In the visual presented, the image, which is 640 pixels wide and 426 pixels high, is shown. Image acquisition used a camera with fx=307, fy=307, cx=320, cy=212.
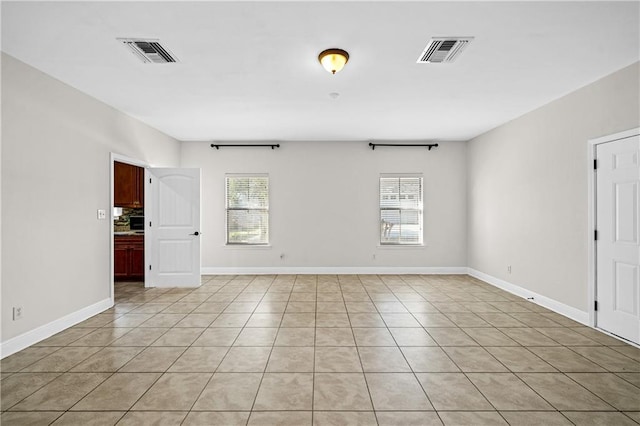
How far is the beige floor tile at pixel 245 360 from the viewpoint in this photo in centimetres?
269

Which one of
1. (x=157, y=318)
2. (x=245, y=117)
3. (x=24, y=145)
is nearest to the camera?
(x=24, y=145)

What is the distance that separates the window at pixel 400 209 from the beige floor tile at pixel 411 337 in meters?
3.26

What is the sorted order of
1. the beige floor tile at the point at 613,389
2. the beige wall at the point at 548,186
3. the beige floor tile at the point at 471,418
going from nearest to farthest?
the beige floor tile at the point at 471,418 → the beige floor tile at the point at 613,389 → the beige wall at the point at 548,186

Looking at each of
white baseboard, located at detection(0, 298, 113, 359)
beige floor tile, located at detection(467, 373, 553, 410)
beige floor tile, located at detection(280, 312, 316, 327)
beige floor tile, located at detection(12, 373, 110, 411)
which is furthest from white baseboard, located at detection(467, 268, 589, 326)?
white baseboard, located at detection(0, 298, 113, 359)

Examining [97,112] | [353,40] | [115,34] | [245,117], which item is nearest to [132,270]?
[97,112]

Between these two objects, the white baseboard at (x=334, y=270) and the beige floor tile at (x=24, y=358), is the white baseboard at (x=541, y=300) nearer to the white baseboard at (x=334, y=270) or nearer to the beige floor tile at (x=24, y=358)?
the white baseboard at (x=334, y=270)

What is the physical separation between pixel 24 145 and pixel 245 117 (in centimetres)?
272

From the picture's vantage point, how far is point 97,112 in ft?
13.6

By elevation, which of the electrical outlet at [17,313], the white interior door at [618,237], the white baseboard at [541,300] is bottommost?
the white baseboard at [541,300]

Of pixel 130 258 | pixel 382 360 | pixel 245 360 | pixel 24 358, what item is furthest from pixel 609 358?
pixel 130 258

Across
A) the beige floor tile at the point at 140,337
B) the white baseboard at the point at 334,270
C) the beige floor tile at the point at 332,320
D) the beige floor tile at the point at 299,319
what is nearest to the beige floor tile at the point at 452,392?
the beige floor tile at the point at 332,320

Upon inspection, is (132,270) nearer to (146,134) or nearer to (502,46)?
(146,134)

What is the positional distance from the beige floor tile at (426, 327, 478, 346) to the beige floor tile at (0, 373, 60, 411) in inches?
141

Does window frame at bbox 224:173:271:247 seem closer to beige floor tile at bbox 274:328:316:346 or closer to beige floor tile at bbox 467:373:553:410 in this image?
beige floor tile at bbox 274:328:316:346
